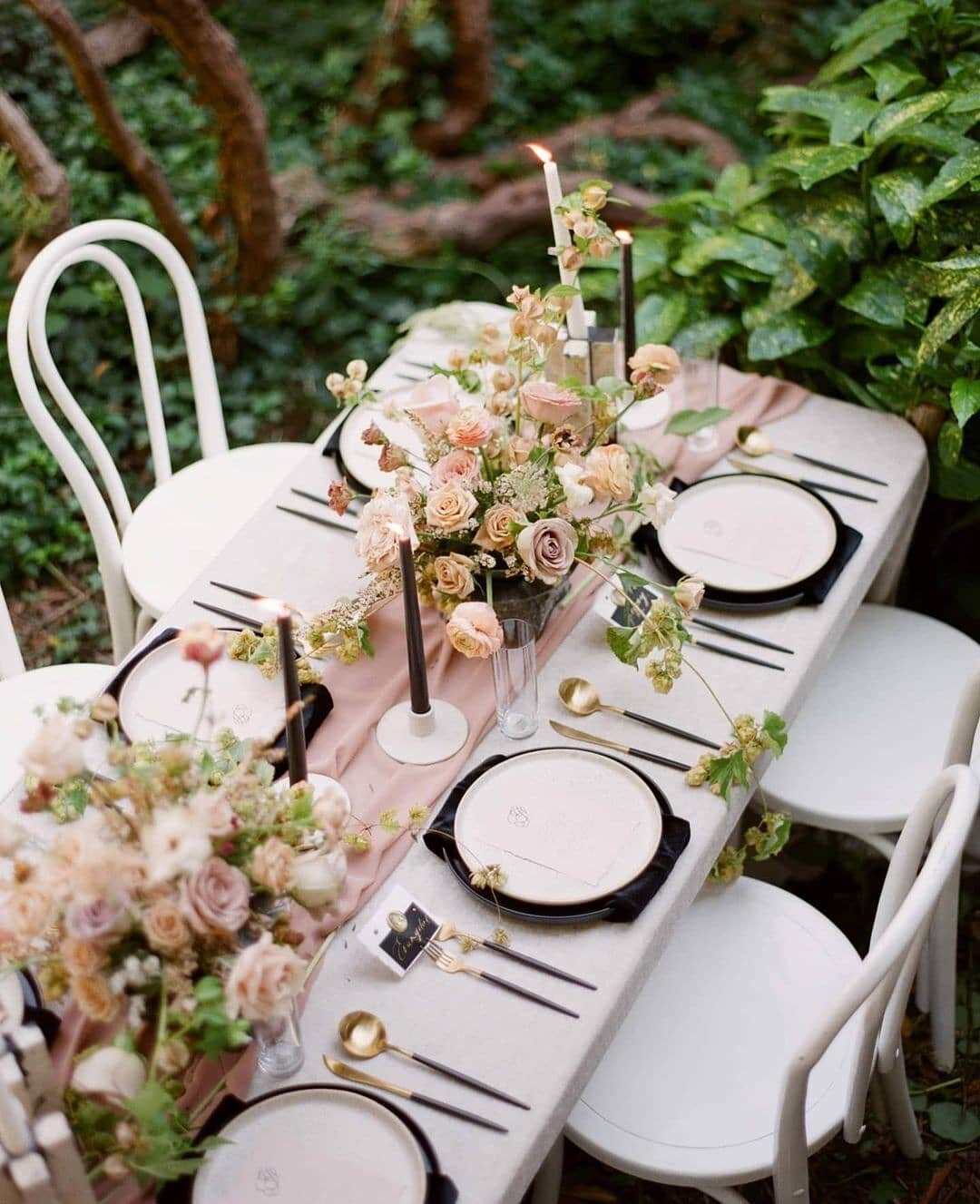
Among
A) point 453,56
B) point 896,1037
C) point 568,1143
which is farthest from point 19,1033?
point 453,56

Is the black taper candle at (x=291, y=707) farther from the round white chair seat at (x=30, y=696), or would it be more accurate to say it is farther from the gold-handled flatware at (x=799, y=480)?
the gold-handled flatware at (x=799, y=480)

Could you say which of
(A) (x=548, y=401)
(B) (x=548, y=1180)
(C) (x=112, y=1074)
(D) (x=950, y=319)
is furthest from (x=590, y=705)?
(D) (x=950, y=319)

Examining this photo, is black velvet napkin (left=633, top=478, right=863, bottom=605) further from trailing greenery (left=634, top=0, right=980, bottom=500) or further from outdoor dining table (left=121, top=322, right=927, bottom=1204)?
trailing greenery (left=634, top=0, right=980, bottom=500)

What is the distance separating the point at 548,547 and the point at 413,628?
0.21 m

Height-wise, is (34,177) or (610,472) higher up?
(610,472)

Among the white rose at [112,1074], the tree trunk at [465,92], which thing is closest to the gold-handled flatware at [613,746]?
the white rose at [112,1074]

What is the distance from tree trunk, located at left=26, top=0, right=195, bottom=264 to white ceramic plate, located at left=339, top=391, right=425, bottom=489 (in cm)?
131

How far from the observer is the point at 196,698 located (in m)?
1.91

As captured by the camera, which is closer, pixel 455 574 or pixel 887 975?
pixel 887 975

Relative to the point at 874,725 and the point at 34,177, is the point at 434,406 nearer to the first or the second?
the point at 874,725

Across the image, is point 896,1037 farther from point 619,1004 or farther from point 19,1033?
point 19,1033

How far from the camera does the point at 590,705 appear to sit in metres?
1.91

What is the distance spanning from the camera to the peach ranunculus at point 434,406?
1799 mm

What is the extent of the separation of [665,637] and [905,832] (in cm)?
39
